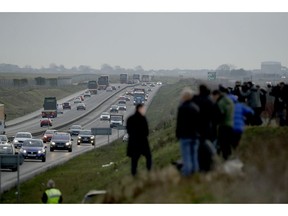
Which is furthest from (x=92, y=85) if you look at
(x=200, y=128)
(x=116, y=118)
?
(x=200, y=128)

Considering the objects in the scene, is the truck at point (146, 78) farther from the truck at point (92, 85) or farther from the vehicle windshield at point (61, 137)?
the vehicle windshield at point (61, 137)

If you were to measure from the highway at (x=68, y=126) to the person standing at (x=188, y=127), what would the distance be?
1685 cm

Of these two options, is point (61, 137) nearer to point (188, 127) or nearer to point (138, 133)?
point (138, 133)

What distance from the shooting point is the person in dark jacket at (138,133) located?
1992 cm

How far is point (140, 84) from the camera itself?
632 ft

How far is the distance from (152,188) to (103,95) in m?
151

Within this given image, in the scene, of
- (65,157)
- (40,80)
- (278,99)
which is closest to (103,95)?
(40,80)

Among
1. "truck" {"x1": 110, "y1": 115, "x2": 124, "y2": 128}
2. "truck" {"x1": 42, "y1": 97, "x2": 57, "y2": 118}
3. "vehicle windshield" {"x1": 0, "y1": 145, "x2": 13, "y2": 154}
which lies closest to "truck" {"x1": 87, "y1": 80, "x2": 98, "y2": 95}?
"truck" {"x1": 42, "y1": 97, "x2": 57, "y2": 118}

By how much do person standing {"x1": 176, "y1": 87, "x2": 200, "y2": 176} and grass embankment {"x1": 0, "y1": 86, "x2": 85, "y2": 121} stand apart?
99072 millimetres

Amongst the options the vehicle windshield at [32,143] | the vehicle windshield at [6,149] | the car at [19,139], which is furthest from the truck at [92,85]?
the vehicle windshield at [6,149]

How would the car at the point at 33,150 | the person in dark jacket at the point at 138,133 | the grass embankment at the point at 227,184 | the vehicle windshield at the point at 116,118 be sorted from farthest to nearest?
the vehicle windshield at the point at 116,118
the car at the point at 33,150
the person in dark jacket at the point at 138,133
the grass embankment at the point at 227,184

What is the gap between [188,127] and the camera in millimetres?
18422

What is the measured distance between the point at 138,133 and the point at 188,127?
2020 millimetres

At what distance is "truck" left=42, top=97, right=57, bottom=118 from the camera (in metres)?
106
